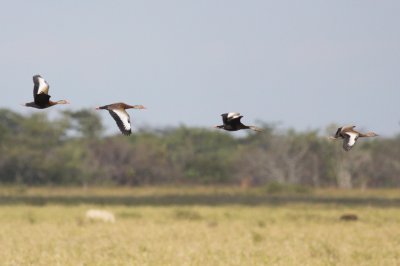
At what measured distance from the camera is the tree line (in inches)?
2709

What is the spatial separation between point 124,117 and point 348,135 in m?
1.55

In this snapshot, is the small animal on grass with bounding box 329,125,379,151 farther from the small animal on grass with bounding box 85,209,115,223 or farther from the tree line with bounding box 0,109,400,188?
the tree line with bounding box 0,109,400,188

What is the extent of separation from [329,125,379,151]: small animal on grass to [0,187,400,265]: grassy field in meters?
10.6

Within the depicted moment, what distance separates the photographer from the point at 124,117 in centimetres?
529

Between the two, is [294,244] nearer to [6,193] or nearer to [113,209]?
[113,209]

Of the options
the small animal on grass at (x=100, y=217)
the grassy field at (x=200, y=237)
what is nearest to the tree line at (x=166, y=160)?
the grassy field at (x=200, y=237)

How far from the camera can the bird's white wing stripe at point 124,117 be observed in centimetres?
524

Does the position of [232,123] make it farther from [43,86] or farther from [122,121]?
[43,86]

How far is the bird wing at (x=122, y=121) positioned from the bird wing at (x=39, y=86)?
552 mm

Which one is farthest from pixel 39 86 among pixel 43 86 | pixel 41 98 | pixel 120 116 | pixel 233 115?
pixel 233 115

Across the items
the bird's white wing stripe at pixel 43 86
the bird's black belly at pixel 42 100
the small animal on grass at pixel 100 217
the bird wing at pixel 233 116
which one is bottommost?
the small animal on grass at pixel 100 217

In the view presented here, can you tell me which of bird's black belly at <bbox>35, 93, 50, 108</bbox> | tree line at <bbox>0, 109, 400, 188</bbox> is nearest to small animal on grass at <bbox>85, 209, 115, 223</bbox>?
bird's black belly at <bbox>35, 93, 50, 108</bbox>

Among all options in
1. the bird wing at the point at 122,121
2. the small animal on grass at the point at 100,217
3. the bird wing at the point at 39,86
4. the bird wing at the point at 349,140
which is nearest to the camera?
the bird wing at the point at 122,121

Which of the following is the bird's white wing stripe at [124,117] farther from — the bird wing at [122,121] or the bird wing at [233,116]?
the bird wing at [233,116]
